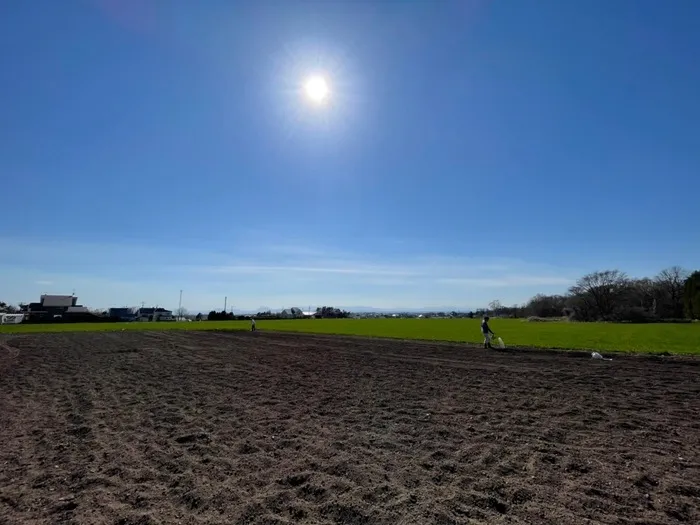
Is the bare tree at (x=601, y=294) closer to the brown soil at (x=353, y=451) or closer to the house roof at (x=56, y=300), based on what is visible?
the brown soil at (x=353, y=451)

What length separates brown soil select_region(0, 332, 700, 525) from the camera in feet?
14.7

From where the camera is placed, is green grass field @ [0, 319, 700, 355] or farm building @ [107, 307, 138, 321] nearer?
green grass field @ [0, 319, 700, 355]

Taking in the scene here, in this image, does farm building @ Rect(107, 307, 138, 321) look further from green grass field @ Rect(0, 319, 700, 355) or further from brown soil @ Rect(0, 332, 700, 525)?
brown soil @ Rect(0, 332, 700, 525)

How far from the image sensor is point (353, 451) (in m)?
6.35

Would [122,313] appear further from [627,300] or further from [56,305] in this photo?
[627,300]

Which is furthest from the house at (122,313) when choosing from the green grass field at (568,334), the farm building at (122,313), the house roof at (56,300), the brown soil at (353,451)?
the brown soil at (353,451)

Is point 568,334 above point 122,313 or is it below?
below

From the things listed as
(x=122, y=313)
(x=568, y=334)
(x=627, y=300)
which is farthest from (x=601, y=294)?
(x=122, y=313)

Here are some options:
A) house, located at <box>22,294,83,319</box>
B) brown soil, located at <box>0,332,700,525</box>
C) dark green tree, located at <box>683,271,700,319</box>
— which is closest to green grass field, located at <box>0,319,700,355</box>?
brown soil, located at <box>0,332,700,525</box>

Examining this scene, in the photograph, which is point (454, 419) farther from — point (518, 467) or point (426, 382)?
point (426, 382)

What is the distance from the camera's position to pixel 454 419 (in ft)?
27.1

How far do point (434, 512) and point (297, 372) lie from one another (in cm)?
1167

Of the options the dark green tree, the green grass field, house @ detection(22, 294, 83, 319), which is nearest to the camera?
the green grass field

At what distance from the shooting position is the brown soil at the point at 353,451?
447 centimetres
